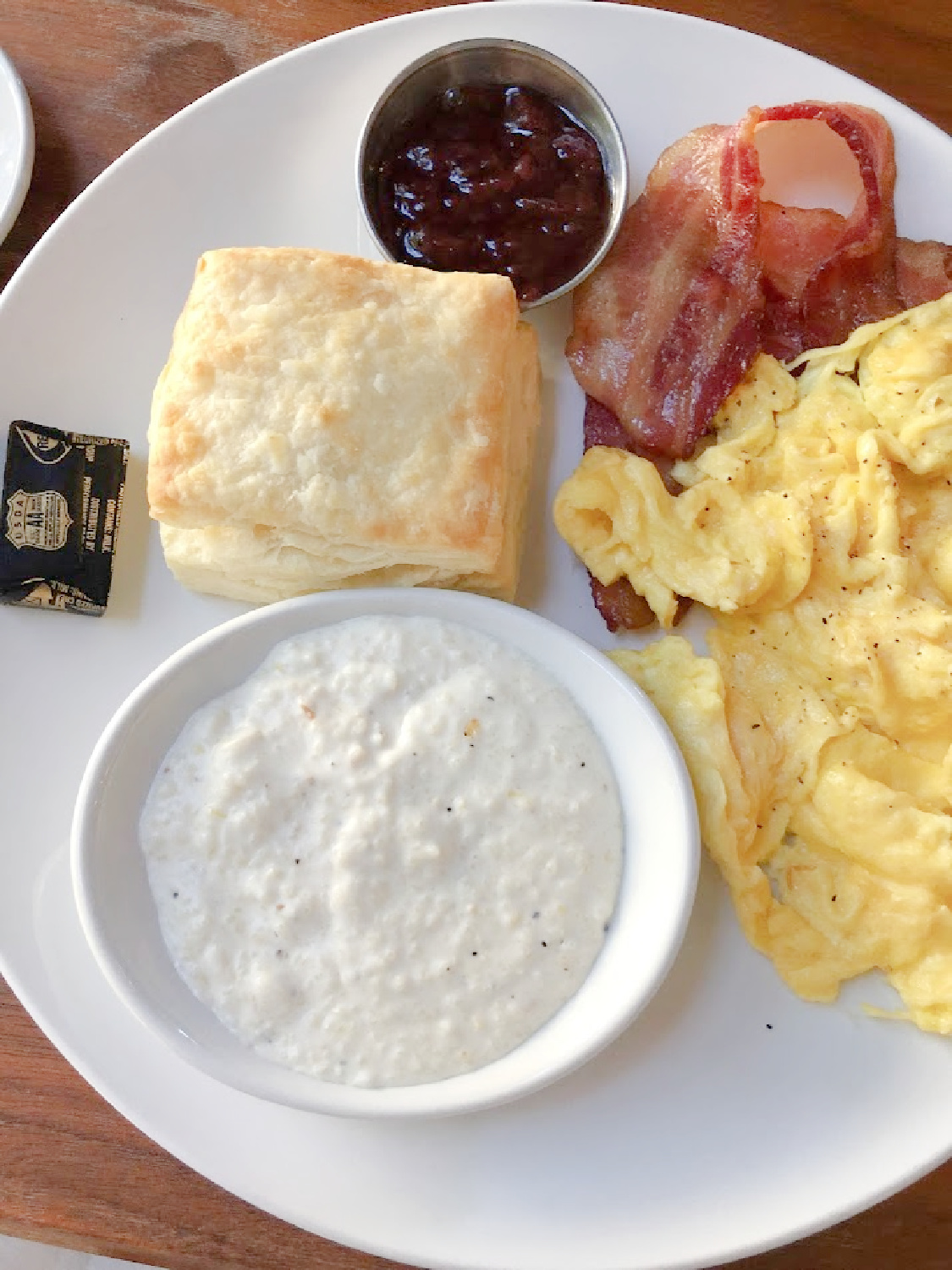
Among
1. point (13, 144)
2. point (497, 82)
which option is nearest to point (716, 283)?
point (497, 82)

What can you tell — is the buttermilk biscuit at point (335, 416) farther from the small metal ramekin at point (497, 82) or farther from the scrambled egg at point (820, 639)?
the scrambled egg at point (820, 639)

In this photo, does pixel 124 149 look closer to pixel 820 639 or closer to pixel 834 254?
pixel 834 254

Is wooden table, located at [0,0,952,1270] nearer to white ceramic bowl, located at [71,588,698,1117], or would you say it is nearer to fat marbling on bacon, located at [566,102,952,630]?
fat marbling on bacon, located at [566,102,952,630]

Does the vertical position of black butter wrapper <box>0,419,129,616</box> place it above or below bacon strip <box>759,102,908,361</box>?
below

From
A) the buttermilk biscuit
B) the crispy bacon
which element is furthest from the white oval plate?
the crispy bacon

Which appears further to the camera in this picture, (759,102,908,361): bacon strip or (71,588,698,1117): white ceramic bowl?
(759,102,908,361): bacon strip

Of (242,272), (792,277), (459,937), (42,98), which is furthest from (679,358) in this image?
(42,98)

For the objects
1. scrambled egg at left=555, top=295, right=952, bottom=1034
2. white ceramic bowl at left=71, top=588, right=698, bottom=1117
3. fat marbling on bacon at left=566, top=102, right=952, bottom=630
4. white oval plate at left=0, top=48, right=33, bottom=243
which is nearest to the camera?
white ceramic bowl at left=71, top=588, right=698, bottom=1117
